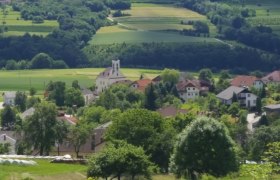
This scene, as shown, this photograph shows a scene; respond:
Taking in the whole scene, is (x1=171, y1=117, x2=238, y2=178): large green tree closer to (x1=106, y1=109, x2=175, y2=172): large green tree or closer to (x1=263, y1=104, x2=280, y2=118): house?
(x1=106, y1=109, x2=175, y2=172): large green tree

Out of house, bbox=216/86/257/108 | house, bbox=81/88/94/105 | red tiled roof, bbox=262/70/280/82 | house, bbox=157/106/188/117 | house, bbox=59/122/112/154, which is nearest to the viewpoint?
house, bbox=59/122/112/154

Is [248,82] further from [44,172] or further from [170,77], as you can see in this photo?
[44,172]

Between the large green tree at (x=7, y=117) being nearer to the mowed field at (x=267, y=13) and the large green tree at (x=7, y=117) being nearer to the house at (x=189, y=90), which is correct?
the house at (x=189, y=90)

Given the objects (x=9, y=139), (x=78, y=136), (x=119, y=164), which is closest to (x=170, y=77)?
(x=9, y=139)

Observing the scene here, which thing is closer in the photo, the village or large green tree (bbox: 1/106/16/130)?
the village

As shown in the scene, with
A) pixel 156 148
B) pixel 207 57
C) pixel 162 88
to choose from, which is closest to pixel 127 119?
pixel 156 148

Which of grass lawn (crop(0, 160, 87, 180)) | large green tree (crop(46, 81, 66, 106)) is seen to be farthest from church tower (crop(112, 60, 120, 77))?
grass lawn (crop(0, 160, 87, 180))
